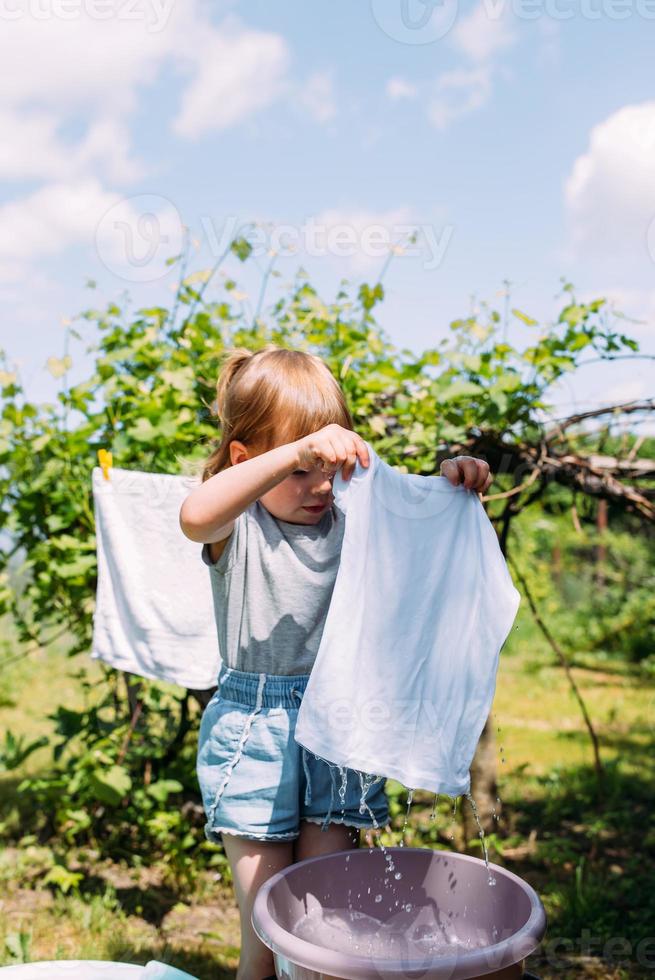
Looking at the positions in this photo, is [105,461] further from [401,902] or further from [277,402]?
[401,902]

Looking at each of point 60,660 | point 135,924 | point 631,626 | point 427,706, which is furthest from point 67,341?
point 631,626

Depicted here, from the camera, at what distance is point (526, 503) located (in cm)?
293

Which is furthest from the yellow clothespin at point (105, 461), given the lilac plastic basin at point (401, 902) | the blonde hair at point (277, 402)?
the lilac plastic basin at point (401, 902)

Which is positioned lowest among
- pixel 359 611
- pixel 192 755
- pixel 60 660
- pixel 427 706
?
A: pixel 60 660

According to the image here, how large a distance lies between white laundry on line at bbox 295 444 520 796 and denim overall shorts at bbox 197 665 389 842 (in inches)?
9.5

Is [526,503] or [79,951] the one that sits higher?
[526,503]

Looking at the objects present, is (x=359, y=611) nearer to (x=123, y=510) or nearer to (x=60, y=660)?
(x=123, y=510)

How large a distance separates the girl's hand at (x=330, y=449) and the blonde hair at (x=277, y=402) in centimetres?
23

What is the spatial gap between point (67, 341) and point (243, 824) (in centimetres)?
193

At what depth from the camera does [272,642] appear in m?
1.79

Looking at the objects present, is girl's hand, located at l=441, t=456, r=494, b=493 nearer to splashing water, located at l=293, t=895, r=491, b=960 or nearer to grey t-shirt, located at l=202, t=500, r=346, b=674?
grey t-shirt, located at l=202, t=500, r=346, b=674

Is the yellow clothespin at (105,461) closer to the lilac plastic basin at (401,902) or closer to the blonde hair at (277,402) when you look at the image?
the blonde hair at (277,402)

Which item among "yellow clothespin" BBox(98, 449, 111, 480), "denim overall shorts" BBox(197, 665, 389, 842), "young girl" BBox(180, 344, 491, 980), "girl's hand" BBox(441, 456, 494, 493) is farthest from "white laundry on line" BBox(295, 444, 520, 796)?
"yellow clothespin" BBox(98, 449, 111, 480)

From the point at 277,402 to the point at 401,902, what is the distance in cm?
94
